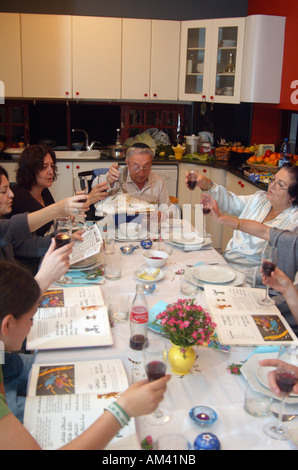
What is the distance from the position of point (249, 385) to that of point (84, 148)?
445cm

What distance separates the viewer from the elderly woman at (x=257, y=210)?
2475 millimetres

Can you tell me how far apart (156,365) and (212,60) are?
4.20 meters

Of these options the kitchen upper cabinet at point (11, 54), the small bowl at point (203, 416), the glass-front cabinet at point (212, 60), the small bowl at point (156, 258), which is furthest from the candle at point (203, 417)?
the kitchen upper cabinet at point (11, 54)

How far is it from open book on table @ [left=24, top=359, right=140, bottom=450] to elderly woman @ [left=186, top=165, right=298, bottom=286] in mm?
1053

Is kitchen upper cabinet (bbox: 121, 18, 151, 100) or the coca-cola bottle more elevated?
kitchen upper cabinet (bbox: 121, 18, 151, 100)

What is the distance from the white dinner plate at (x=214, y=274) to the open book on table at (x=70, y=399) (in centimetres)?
74

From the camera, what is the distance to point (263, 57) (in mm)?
4449

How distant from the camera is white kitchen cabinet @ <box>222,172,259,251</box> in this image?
4.11 metres

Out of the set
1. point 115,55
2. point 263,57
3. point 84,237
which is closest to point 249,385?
point 84,237

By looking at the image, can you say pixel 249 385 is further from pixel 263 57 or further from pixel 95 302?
pixel 263 57

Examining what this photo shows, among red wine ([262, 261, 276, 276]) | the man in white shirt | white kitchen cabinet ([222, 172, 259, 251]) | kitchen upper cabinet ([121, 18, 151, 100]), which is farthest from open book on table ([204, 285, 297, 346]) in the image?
kitchen upper cabinet ([121, 18, 151, 100])

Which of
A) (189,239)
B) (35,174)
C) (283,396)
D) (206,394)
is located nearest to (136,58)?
(35,174)

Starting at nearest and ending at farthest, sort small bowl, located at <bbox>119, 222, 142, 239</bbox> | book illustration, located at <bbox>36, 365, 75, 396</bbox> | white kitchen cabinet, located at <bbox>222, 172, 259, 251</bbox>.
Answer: book illustration, located at <bbox>36, 365, 75, 396</bbox> < small bowl, located at <bbox>119, 222, 142, 239</bbox> < white kitchen cabinet, located at <bbox>222, 172, 259, 251</bbox>

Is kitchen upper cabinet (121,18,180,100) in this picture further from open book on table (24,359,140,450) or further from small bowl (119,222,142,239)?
open book on table (24,359,140,450)
